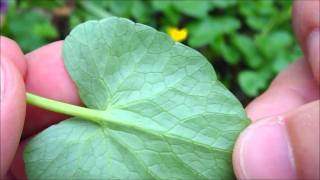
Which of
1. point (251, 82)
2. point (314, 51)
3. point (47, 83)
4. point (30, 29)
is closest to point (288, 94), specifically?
point (314, 51)

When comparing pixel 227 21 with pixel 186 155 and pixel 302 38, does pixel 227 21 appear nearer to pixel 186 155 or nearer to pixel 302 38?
pixel 302 38

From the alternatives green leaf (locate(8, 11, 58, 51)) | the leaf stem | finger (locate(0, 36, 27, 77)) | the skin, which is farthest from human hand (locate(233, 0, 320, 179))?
green leaf (locate(8, 11, 58, 51))

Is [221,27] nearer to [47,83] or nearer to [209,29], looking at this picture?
[209,29]

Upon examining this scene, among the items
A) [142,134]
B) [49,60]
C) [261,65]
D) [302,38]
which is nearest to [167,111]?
[142,134]

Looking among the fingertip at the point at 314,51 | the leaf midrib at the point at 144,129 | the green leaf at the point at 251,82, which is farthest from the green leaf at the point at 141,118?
the green leaf at the point at 251,82

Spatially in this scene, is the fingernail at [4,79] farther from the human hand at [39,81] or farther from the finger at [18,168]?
the finger at [18,168]

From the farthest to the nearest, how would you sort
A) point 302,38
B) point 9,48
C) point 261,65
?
point 261,65, point 302,38, point 9,48
